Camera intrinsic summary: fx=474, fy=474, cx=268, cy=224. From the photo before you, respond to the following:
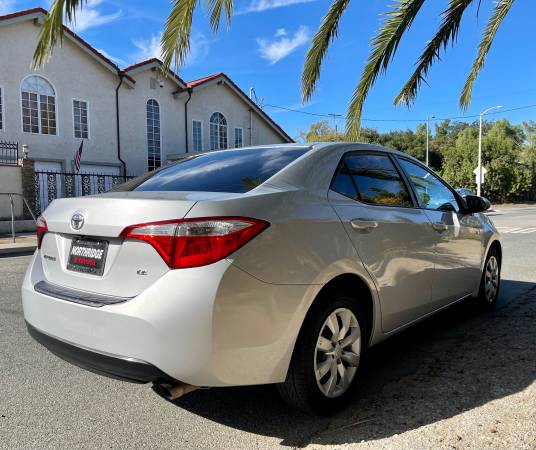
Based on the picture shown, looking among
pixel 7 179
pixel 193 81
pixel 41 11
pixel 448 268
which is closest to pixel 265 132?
pixel 193 81

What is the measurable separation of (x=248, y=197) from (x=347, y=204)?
2.43 feet

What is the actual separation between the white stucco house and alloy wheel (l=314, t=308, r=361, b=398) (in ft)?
48.7

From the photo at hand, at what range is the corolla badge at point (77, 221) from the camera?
8.33 ft

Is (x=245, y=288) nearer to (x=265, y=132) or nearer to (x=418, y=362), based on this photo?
(x=418, y=362)

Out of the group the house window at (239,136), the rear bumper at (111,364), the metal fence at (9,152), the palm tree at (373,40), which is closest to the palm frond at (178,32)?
the palm tree at (373,40)

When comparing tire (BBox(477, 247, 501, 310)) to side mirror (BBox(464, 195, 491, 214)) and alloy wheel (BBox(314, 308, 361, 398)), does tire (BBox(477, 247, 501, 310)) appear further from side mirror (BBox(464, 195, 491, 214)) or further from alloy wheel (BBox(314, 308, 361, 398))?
alloy wheel (BBox(314, 308, 361, 398))

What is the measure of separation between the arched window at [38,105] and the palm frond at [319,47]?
A: 47.5 ft

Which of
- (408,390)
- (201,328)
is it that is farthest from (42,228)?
(408,390)

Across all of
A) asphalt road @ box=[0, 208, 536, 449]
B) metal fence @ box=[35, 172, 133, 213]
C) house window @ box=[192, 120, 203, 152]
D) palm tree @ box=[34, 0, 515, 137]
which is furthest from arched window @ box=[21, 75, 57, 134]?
asphalt road @ box=[0, 208, 536, 449]

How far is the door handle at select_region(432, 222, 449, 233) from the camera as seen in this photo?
370cm

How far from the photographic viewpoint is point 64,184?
57.7 ft

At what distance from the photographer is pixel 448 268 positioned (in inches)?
152

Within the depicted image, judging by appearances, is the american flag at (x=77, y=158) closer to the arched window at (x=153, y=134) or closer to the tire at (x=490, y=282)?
the arched window at (x=153, y=134)

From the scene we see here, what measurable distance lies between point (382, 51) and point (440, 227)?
11.6 feet
